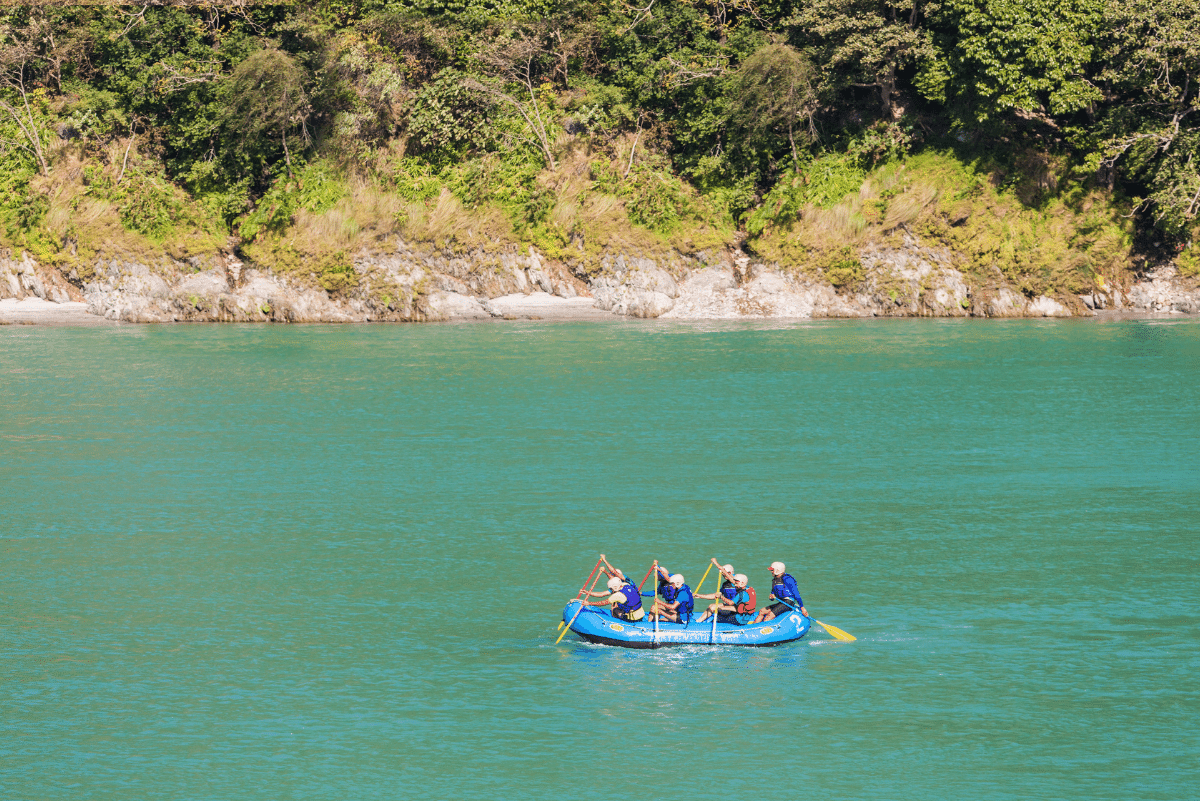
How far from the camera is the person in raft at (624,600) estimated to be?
69.7 feet

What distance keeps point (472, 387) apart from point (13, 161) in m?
39.3

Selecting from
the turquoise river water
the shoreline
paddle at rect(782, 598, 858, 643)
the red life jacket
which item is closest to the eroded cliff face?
the shoreline

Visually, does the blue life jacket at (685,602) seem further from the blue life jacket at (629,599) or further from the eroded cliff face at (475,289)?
the eroded cliff face at (475,289)

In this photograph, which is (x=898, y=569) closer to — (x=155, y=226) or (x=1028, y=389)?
(x=1028, y=389)

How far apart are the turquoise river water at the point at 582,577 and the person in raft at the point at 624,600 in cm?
79

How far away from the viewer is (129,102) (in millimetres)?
70000

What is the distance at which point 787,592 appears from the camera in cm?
2138

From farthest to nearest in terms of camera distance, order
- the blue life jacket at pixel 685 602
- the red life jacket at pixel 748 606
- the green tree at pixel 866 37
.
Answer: the green tree at pixel 866 37
the red life jacket at pixel 748 606
the blue life jacket at pixel 685 602

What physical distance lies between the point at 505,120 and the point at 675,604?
2020 inches

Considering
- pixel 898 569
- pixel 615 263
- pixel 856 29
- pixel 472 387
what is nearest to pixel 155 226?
pixel 615 263

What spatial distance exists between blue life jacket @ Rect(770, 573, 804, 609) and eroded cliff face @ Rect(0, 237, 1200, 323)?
142 feet

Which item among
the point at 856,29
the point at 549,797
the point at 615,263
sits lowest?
the point at 549,797

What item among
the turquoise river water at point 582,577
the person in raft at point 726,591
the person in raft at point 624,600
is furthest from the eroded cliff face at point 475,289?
the person in raft at point 624,600

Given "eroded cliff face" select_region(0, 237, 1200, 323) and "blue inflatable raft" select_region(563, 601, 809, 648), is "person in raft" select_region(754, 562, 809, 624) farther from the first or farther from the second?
"eroded cliff face" select_region(0, 237, 1200, 323)
